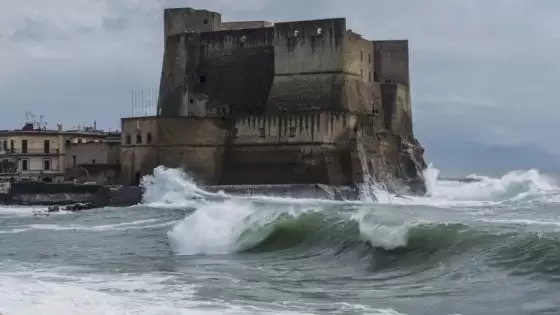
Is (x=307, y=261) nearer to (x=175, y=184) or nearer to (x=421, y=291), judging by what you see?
(x=421, y=291)

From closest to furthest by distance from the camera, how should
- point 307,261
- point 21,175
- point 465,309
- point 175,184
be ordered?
1. point 465,309
2. point 307,261
3. point 175,184
4. point 21,175

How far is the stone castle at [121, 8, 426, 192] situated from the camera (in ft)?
110

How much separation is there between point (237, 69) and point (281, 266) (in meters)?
23.0

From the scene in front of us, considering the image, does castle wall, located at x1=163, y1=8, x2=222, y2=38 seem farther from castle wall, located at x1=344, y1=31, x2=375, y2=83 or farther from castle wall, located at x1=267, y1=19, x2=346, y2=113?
castle wall, located at x1=344, y1=31, x2=375, y2=83

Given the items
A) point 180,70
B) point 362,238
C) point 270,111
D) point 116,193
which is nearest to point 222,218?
point 362,238

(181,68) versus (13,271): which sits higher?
(181,68)

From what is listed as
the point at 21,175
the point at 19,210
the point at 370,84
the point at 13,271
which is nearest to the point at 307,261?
the point at 13,271

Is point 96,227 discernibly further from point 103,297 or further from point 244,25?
point 244,25

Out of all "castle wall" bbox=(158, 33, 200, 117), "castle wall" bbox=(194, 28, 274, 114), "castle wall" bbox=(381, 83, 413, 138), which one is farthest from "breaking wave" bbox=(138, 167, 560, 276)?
"castle wall" bbox=(381, 83, 413, 138)

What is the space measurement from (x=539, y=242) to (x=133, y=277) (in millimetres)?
5871

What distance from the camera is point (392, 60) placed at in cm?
4016

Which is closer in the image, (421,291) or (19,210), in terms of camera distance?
(421,291)

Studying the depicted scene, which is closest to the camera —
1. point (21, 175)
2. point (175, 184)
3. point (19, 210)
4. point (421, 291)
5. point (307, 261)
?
point (421, 291)

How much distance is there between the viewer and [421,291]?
38.0 feet
